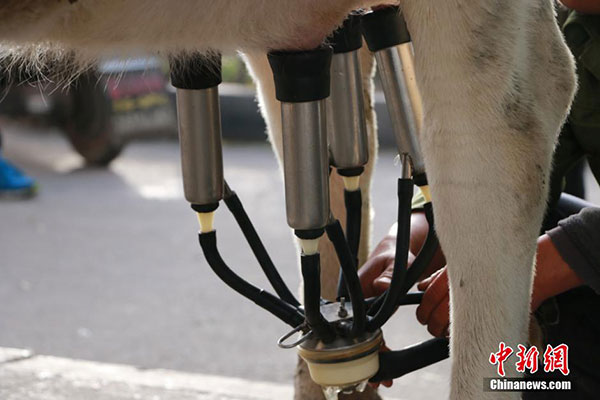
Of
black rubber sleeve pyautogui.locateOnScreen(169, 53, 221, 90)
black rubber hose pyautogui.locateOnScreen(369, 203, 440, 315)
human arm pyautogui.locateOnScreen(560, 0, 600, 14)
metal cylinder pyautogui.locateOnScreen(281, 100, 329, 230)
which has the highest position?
human arm pyautogui.locateOnScreen(560, 0, 600, 14)

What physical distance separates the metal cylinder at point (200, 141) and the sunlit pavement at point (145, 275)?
1.11 meters

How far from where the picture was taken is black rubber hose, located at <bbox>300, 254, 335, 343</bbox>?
153cm

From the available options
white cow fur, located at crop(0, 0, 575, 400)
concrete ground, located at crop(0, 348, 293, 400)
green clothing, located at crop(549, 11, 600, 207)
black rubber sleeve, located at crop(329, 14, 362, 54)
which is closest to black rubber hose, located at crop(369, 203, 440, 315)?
white cow fur, located at crop(0, 0, 575, 400)

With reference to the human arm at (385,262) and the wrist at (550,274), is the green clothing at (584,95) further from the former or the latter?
the wrist at (550,274)

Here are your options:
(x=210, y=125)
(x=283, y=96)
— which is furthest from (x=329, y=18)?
(x=210, y=125)

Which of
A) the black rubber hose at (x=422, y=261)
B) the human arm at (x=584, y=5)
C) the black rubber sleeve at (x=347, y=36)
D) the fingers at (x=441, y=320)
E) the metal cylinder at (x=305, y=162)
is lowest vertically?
the fingers at (x=441, y=320)

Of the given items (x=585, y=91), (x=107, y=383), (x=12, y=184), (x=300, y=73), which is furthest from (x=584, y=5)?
(x=12, y=184)

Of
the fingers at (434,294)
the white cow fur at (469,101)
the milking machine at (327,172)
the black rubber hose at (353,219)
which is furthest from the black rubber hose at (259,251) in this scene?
the white cow fur at (469,101)

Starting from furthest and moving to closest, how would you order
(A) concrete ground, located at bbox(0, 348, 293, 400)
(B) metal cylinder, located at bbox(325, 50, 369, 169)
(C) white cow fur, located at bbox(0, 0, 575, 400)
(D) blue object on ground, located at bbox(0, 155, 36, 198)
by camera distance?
(D) blue object on ground, located at bbox(0, 155, 36, 198)
(A) concrete ground, located at bbox(0, 348, 293, 400)
(B) metal cylinder, located at bbox(325, 50, 369, 169)
(C) white cow fur, located at bbox(0, 0, 575, 400)

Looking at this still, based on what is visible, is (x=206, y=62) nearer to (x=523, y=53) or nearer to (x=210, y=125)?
(x=210, y=125)

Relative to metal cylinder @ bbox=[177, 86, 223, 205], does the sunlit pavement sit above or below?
below

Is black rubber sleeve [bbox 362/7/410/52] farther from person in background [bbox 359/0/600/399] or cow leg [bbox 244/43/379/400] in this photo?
person in background [bbox 359/0/600/399]

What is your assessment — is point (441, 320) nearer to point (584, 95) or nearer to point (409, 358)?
point (409, 358)

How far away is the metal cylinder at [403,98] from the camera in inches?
64.3
